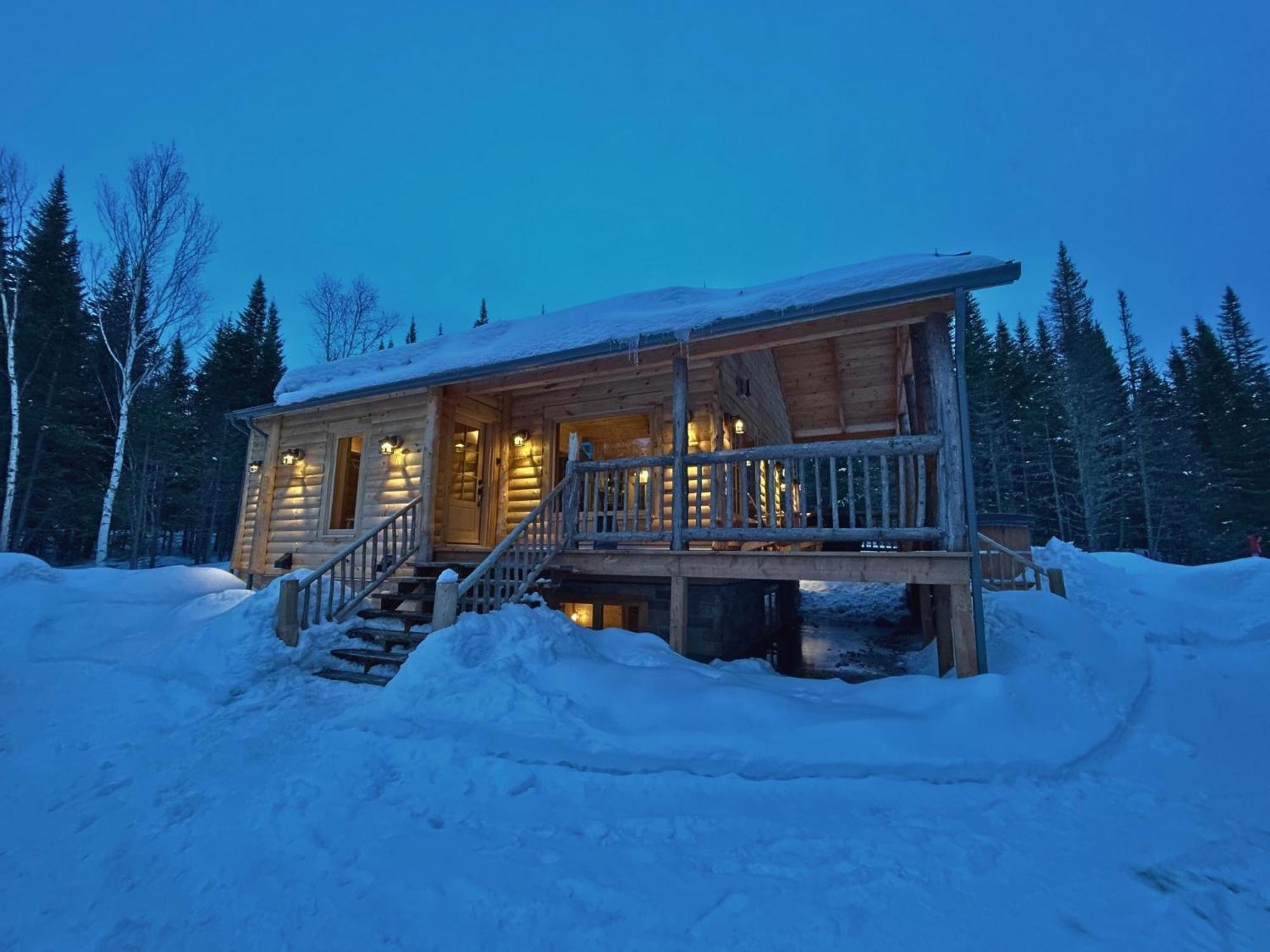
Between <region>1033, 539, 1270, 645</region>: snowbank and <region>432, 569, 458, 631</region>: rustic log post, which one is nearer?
<region>432, 569, 458, 631</region>: rustic log post

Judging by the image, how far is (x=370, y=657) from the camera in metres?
5.69

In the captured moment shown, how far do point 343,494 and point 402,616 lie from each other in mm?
4913

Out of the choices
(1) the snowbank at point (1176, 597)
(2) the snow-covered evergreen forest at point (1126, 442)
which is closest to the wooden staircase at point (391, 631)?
(1) the snowbank at point (1176, 597)

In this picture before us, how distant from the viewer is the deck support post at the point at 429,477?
27.5ft

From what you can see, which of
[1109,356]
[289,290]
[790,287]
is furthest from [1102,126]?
[289,290]

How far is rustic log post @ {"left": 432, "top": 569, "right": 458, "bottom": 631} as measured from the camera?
544 centimetres

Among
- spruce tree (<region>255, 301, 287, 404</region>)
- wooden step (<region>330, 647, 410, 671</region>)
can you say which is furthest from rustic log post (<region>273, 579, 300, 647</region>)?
spruce tree (<region>255, 301, 287, 404</region>)

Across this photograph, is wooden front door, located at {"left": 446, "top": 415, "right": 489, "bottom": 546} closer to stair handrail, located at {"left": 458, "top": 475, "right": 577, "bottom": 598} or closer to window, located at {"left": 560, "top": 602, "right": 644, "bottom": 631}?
window, located at {"left": 560, "top": 602, "right": 644, "bottom": 631}

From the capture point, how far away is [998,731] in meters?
3.94

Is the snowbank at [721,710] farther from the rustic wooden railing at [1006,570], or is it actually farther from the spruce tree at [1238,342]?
the spruce tree at [1238,342]

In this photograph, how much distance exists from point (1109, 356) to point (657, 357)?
106 feet

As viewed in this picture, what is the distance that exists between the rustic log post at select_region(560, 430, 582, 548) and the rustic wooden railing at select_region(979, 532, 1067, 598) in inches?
292

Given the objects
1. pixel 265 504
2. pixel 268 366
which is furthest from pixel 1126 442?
pixel 268 366

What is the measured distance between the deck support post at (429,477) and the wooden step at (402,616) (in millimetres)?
1369
